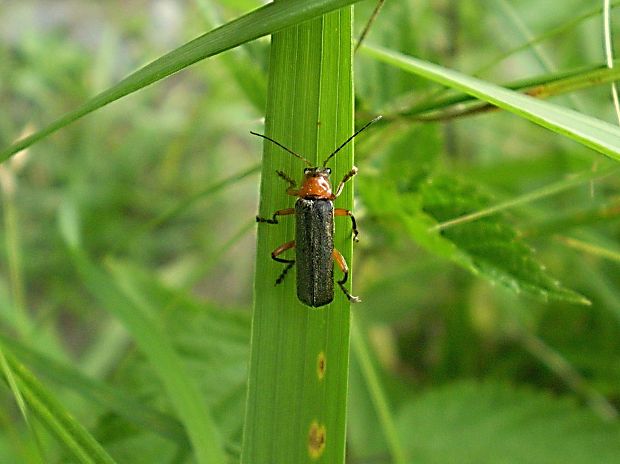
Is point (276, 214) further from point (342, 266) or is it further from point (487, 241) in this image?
point (487, 241)

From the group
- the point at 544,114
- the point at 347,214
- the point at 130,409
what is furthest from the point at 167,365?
the point at 544,114

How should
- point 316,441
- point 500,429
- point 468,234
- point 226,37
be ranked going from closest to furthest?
point 226,37 < point 316,441 < point 468,234 < point 500,429

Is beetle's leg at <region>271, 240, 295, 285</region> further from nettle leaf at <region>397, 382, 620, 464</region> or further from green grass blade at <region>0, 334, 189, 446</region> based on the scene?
nettle leaf at <region>397, 382, 620, 464</region>

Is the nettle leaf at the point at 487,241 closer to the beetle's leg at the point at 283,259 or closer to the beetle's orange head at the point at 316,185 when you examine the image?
the beetle's orange head at the point at 316,185

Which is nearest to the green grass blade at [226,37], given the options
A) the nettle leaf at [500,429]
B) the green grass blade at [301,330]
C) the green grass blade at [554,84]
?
the green grass blade at [301,330]

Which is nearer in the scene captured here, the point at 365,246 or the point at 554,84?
the point at 554,84
